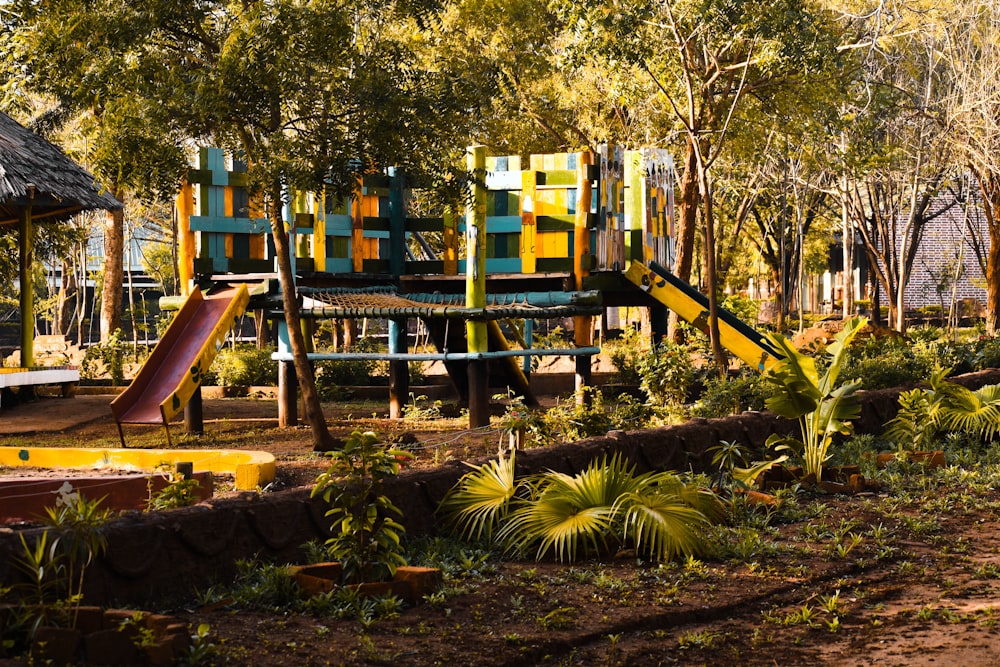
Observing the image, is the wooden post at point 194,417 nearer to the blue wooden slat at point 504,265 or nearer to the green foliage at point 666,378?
the blue wooden slat at point 504,265

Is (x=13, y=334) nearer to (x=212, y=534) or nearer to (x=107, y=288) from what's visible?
(x=107, y=288)

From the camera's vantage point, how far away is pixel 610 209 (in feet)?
55.6

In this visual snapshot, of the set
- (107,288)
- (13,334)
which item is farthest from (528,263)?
(13,334)

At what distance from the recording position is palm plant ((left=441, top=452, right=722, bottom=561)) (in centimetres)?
822

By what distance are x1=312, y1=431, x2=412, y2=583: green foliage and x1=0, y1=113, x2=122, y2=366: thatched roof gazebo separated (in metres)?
11.6

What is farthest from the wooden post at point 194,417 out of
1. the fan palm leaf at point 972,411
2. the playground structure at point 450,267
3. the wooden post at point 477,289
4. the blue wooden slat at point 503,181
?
the fan palm leaf at point 972,411

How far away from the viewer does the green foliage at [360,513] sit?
23.1 feet

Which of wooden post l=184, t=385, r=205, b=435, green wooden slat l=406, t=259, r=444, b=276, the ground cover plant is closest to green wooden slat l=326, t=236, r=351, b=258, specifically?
green wooden slat l=406, t=259, r=444, b=276

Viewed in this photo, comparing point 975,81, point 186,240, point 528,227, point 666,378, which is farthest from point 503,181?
point 975,81

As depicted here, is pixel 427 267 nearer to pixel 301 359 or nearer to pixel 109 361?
pixel 301 359

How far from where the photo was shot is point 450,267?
56.8ft

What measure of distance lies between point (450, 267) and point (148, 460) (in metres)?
6.25

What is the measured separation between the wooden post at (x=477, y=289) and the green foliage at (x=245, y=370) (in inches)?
272

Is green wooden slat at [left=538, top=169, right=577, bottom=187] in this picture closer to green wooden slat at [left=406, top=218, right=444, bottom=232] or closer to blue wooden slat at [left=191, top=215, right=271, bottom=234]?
green wooden slat at [left=406, top=218, right=444, bottom=232]
